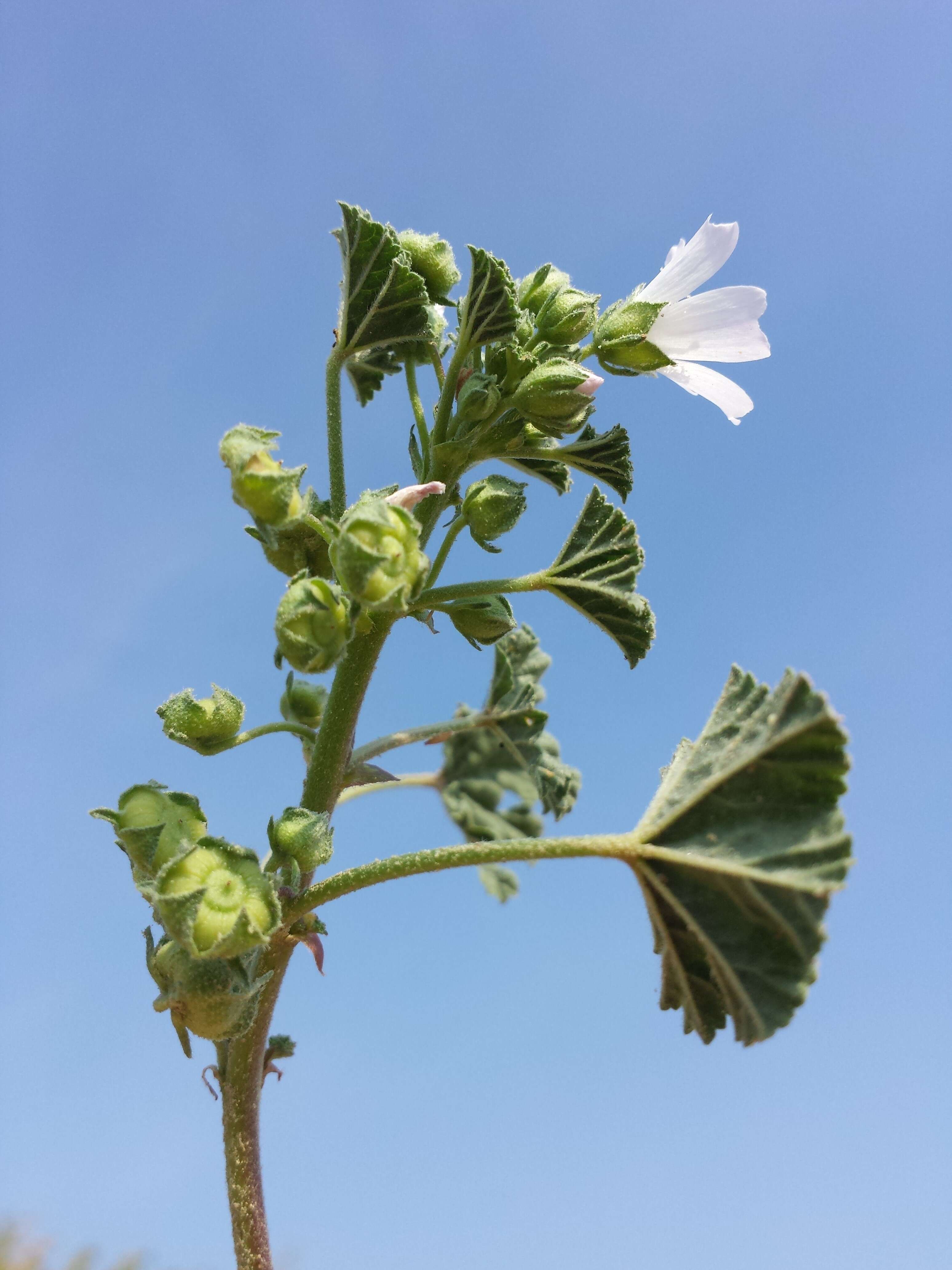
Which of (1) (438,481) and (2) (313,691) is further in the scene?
(2) (313,691)

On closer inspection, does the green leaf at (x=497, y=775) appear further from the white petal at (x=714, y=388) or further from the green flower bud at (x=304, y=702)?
the white petal at (x=714, y=388)

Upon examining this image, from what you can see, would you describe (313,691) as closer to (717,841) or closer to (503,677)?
(503,677)

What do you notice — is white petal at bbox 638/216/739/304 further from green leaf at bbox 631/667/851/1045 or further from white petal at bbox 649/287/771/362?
green leaf at bbox 631/667/851/1045

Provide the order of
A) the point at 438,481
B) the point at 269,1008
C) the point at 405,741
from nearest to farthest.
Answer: the point at 269,1008
the point at 438,481
the point at 405,741

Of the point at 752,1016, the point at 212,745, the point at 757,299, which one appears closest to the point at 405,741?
the point at 212,745

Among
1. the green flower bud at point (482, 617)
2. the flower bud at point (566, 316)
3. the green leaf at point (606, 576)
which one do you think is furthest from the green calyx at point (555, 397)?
the green flower bud at point (482, 617)

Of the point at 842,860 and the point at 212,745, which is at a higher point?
the point at 212,745

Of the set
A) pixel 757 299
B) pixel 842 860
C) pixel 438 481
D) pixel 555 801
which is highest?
pixel 757 299
